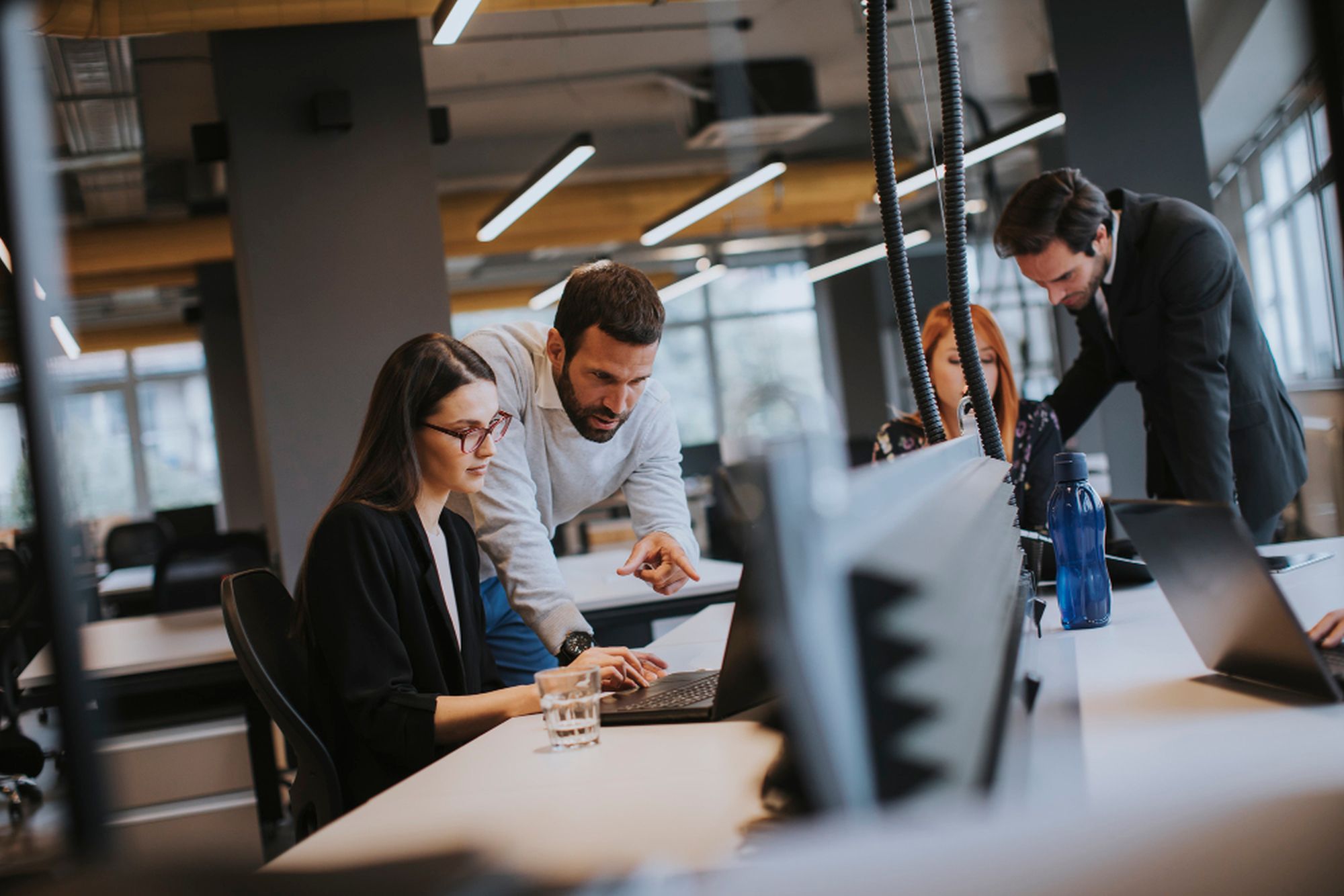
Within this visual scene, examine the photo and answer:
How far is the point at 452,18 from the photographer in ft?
11.1

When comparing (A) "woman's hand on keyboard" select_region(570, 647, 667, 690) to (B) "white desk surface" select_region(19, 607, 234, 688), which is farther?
(B) "white desk surface" select_region(19, 607, 234, 688)

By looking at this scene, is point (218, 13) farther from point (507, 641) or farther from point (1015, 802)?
point (1015, 802)

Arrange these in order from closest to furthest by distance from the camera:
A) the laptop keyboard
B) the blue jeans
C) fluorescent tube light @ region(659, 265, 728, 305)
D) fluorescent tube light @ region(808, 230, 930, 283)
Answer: the laptop keyboard, the blue jeans, fluorescent tube light @ region(808, 230, 930, 283), fluorescent tube light @ region(659, 265, 728, 305)

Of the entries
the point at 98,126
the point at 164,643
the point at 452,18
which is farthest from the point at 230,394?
the point at 452,18

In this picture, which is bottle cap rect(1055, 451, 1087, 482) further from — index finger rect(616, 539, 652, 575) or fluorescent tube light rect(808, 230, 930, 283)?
fluorescent tube light rect(808, 230, 930, 283)

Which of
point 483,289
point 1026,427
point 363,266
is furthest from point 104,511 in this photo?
point 1026,427

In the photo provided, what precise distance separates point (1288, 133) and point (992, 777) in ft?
24.2

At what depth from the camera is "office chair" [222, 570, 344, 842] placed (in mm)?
1663

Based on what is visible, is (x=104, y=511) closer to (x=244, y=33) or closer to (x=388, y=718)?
(x=244, y=33)

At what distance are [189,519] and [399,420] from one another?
28.5 feet

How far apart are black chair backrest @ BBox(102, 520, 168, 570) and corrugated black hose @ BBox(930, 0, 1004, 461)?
8.03m

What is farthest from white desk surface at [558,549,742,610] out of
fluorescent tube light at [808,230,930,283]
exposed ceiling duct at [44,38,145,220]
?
fluorescent tube light at [808,230,930,283]

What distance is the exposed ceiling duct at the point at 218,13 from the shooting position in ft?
12.2

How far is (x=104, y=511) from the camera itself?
1333 cm
